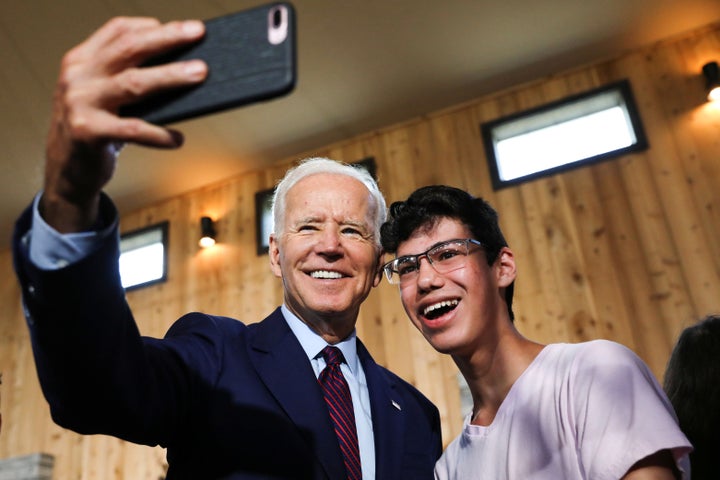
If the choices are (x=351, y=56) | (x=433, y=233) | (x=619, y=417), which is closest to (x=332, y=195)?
(x=433, y=233)

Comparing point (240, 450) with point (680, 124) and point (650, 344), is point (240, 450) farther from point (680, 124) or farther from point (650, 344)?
point (680, 124)

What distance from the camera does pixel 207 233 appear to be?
5.36 meters

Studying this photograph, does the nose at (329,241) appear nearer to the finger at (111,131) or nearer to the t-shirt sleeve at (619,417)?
the t-shirt sleeve at (619,417)

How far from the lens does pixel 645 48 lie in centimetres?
445

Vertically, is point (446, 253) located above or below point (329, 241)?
below

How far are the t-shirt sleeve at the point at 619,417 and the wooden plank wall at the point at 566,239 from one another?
2.87 m

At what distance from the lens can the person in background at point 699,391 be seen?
1491 millimetres

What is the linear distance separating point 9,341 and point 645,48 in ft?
20.6

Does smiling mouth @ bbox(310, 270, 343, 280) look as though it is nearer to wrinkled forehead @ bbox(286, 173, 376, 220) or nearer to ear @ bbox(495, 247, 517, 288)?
wrinkled forehead @ bbox(286, 173, 376, 220)

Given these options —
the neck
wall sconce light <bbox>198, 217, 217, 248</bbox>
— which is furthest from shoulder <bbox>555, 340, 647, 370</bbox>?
wall sconce light <bbox>198, 217, 217, 248</bbox>

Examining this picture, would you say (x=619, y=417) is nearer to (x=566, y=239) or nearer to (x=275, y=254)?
(x=275, y=254)

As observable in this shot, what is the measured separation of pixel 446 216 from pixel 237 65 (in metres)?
1.10

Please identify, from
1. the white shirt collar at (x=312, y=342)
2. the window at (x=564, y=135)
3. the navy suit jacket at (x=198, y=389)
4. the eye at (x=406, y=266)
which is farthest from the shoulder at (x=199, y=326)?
the window at (x=564, y=135)

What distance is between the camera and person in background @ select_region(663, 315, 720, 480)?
4.89 ft
